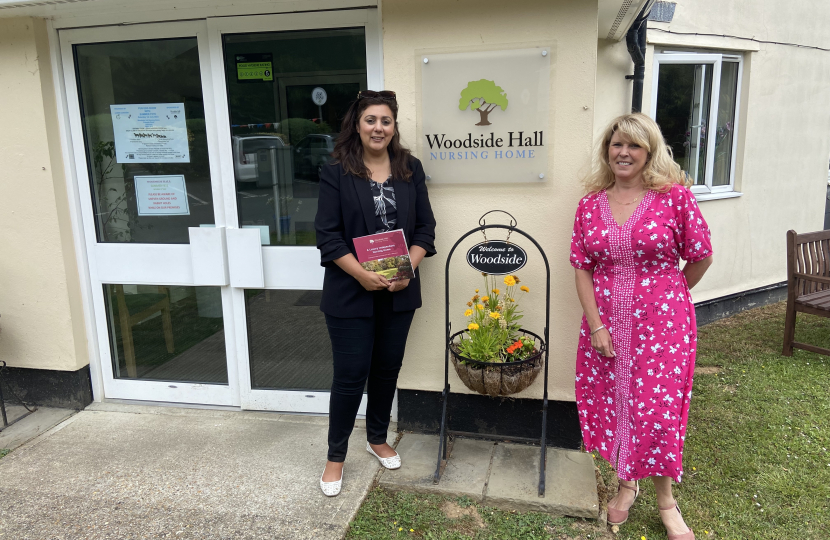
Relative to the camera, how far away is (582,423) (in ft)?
9.38

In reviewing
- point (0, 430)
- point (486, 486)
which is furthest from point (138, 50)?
point (486, 486)

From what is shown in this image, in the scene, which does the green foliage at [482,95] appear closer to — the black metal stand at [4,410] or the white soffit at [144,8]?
the white soffit at [144,8]

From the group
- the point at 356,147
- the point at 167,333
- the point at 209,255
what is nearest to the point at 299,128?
the point at 356,147

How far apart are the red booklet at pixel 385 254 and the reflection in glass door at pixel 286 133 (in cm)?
90

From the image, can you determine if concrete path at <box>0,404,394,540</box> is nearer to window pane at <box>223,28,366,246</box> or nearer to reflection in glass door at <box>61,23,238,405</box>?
reflection in glass door at <box>61,23,238,405</box>

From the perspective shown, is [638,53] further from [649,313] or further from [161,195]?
[161,195]

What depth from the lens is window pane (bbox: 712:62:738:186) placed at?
6.02 m

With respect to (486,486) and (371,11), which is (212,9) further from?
(486,486)

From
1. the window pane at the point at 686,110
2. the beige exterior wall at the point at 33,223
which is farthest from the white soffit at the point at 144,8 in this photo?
the window pane at the point at 686,110

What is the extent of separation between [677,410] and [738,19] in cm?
486

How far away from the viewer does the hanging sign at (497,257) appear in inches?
117

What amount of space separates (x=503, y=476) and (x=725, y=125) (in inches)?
190

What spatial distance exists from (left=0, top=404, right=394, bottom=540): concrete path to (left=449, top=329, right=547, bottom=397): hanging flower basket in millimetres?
763

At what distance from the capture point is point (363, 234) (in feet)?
9.23
